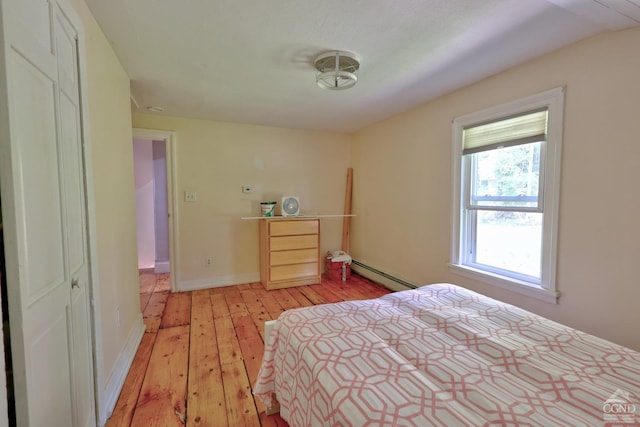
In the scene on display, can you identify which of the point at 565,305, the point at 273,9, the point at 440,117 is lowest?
the point at 565,305

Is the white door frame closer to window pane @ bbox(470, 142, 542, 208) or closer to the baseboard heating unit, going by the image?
the baseboard heating unit

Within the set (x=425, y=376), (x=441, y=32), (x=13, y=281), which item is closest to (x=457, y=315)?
(x=425, y=376)

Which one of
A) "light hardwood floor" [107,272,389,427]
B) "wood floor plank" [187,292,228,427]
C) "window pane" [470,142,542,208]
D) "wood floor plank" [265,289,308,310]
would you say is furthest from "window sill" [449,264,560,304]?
"wood floor plank" [187,292,228,427]

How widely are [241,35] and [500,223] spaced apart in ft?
7.91

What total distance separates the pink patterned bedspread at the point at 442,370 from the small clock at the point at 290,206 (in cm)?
237

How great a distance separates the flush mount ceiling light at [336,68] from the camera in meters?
1.89

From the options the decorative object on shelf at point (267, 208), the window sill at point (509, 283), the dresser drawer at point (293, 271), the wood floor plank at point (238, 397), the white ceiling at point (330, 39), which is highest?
the white ceiling at point (330, 39)

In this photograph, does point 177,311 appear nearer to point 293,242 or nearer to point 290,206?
point 293,242

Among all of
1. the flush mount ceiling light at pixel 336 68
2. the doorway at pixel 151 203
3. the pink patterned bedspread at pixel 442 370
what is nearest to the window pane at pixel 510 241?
the pink patterned bedspread at pixel 442 370

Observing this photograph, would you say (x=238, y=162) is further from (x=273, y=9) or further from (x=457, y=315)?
(x=457, y=315)

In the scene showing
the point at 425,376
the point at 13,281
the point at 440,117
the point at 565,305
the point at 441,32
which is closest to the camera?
the point at 13,281

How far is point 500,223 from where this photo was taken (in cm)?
233
